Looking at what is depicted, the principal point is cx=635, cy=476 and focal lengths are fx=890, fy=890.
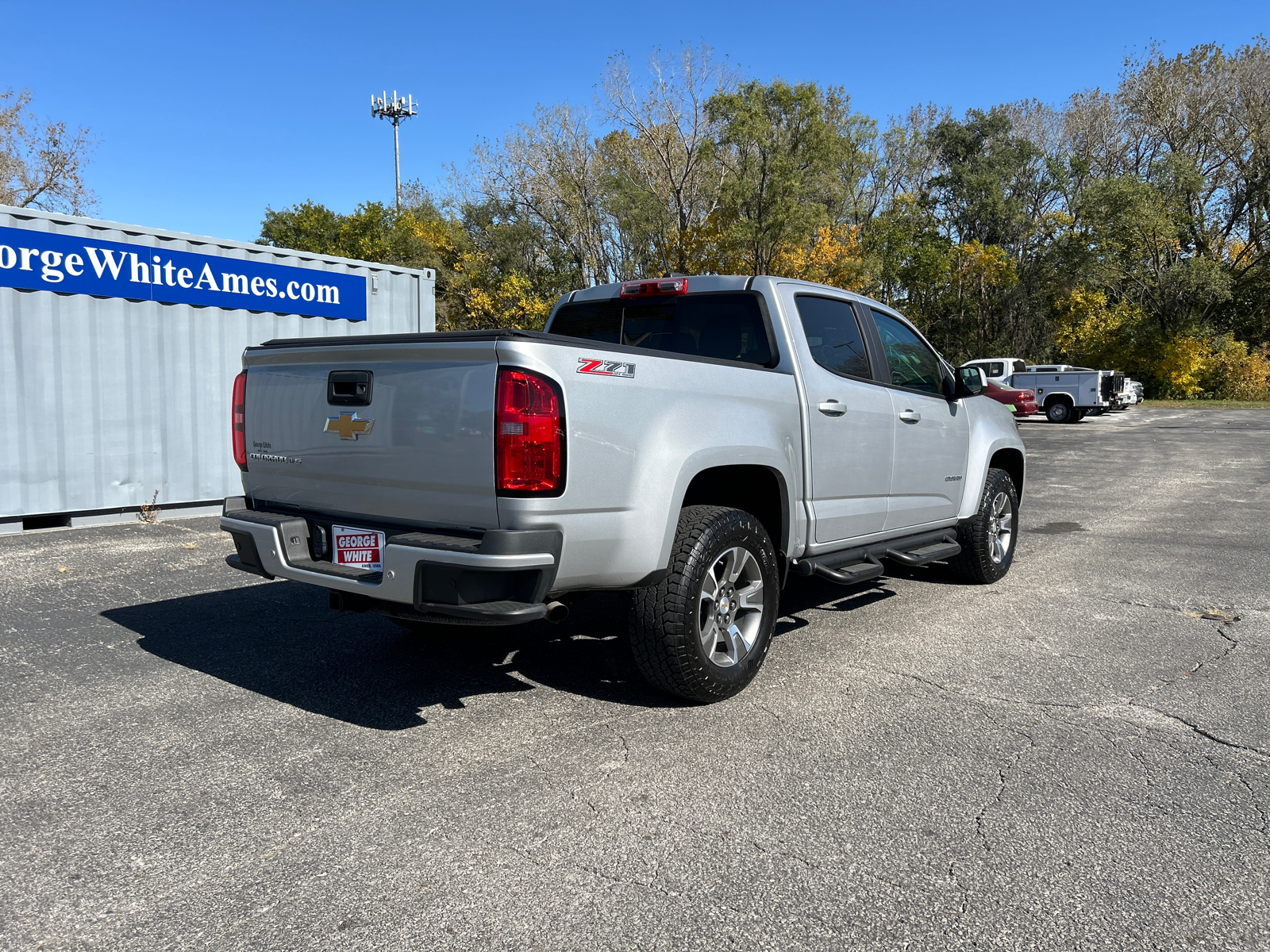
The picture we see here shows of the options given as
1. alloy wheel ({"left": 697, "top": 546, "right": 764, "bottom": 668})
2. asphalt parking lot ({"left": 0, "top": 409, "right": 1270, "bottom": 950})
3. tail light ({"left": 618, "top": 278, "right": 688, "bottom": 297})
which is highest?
tail light ({"left": 618, "top": 278, "right": 688, "bottom": 297})

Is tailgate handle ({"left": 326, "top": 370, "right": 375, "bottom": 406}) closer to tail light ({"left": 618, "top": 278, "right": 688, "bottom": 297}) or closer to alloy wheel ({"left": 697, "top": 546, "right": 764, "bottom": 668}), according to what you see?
alloy wheel ({"left": 697, "top": 546, "right": 764, "bottom": 668})

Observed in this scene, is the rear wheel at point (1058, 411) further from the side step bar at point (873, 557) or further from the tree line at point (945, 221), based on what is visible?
the side step bar at point (873, 557)

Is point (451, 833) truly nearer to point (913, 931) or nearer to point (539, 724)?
point (539, 724)

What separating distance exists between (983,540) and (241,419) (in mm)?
4830

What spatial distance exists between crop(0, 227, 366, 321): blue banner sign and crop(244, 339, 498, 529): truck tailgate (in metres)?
5.97

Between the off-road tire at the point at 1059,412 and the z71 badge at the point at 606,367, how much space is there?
28.5 m

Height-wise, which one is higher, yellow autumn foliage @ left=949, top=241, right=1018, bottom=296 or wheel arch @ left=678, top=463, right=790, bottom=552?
yellow autumn foliage @ left=949, top=241, right=1018, bottom=296

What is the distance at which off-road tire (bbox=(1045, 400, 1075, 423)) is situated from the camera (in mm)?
28444

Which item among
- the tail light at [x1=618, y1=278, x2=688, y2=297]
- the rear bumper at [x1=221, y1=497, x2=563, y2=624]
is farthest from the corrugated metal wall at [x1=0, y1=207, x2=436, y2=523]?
the rear bumper at [x1=221, y1=497, x2=563, y2=624]

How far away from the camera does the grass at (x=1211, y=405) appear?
3456 centimetres

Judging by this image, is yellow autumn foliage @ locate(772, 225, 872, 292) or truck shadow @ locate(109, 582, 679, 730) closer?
truck shadow @ locate(109, 582, 679, 730)

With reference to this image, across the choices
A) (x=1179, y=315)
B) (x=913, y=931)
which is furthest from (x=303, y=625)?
(x=1179, y=315)

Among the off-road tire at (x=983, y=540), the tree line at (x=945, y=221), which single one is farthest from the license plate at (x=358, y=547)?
the tree line at (x=945, y=221)

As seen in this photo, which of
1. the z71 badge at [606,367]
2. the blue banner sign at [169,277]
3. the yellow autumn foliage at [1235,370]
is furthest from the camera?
the yellow autumn foliage at [1235,370]
